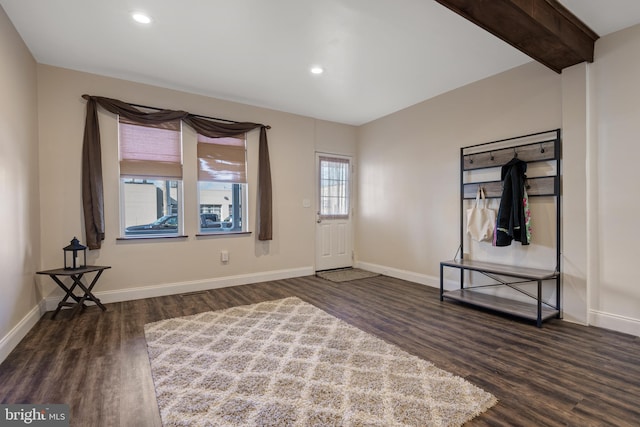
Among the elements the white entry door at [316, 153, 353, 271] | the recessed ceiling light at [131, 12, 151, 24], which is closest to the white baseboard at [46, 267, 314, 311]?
the white entry door at [316, 153, 353, 271]

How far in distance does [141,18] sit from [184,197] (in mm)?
2181

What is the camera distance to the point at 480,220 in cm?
376

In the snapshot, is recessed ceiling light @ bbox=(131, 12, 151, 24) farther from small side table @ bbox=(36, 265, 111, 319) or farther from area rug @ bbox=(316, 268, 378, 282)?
area rug @ bbox=(316, 268, 378, 282)

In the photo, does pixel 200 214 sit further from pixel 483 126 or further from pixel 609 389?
pixel 609 389

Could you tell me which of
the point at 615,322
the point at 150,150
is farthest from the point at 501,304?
the point at 150,150

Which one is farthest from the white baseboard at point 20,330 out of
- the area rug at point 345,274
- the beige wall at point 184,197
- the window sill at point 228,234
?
the area rug at point 345,274

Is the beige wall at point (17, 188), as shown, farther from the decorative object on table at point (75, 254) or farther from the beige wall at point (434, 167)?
the beige wall at point (434, 167)

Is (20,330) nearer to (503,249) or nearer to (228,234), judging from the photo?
(228,234)

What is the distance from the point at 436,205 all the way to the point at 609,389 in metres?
2.76

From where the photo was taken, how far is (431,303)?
12.2ft

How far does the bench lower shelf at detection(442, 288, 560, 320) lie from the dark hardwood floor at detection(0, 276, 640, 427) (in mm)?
97

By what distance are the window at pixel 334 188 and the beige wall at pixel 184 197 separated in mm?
252

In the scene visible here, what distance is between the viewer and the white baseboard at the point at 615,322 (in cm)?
273

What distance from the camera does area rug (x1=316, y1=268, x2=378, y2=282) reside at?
16.5 feet
